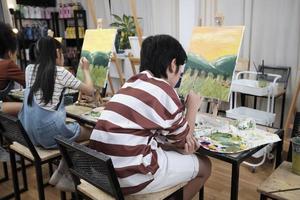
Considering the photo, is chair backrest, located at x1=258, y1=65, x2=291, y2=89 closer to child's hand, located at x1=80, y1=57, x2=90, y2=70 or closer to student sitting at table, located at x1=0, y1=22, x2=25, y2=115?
child's hand, located at x1=80, y1=57, x2=90, y2=70

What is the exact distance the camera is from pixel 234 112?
8.71ft

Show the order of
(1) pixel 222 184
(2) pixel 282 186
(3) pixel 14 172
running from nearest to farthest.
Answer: (2) pixel 282 186 → (3) pixel 14 172 → (1) pixel 222 184

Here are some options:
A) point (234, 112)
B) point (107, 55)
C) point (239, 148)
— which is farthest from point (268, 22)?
point (239, 148)

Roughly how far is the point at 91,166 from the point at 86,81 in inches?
43.6

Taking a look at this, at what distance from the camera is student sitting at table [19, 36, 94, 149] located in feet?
5.57

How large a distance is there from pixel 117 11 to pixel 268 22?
256cm

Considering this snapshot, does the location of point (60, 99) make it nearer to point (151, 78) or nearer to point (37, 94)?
point (37, 94)

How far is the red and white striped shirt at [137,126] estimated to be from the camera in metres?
1.14

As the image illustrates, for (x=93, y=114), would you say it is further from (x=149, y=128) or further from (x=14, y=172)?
(x=149, y=128)

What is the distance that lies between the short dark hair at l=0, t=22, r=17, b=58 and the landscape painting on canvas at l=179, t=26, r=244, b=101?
1.37m

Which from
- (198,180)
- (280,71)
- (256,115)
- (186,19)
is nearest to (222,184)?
(256,115)

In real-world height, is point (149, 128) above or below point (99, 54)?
below

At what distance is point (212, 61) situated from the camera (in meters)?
1.84

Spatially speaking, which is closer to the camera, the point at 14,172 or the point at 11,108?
the point at 14,172
